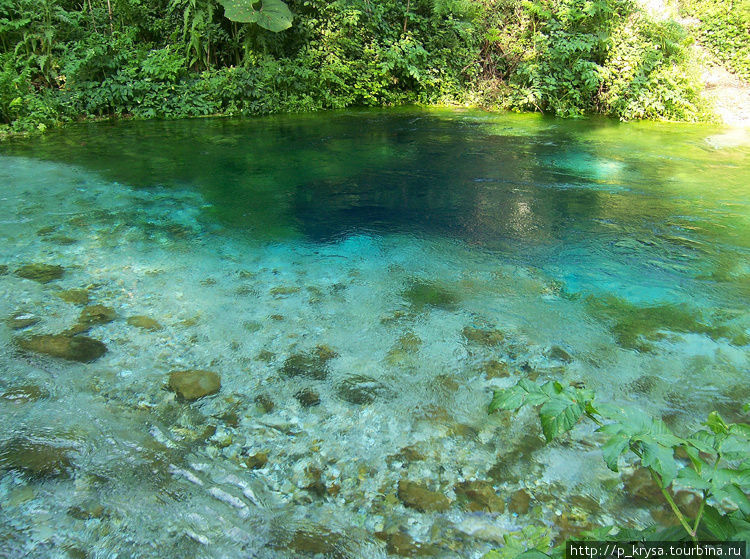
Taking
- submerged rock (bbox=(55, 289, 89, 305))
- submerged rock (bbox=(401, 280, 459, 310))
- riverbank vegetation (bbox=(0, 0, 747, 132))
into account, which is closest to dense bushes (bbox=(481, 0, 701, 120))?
riverbank vegetation (bbox=(0, 0, 747, 132))

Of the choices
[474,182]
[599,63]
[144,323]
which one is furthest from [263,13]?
[144,323]

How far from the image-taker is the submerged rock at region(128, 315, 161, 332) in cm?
336

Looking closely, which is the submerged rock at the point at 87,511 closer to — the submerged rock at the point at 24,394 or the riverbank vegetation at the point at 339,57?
the submerged rock at the point at 24,394

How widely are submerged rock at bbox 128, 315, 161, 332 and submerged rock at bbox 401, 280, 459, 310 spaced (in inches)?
65.7

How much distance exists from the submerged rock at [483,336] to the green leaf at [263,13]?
838 centimetres

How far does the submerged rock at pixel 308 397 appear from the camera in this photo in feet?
8.91

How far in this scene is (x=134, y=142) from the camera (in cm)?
782

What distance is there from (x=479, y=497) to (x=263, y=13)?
9.95 meters

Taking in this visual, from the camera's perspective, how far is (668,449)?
1.36 metres

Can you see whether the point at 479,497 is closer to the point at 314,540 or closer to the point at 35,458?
the point at 314,540

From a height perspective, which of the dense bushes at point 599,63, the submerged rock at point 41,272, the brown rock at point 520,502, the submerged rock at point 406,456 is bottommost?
the brown rock at point 520,502

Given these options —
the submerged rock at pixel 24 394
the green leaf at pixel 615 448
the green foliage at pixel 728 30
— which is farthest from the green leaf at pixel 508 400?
the green foliage at pixel 728 30

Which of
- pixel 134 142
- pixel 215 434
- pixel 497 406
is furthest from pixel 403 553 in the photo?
pixel 134 142

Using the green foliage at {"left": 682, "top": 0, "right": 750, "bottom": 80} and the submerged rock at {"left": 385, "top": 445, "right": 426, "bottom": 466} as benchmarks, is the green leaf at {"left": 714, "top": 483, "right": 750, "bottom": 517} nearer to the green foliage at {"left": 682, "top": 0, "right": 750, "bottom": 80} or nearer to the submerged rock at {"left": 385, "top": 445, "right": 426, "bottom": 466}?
the submerged rock at {"left": 385, "top": 445, "right": 426, "bottom": 466}
